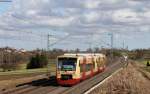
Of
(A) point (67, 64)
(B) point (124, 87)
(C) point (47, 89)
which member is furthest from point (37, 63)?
(B) point (124, 87)

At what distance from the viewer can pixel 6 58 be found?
112m

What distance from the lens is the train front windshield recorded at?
42.0 metres

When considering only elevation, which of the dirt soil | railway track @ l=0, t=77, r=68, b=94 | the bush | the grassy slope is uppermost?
the bush

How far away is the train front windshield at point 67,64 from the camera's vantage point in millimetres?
42000

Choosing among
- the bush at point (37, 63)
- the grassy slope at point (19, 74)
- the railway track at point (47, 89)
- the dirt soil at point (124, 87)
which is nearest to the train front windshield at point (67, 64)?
the railway track at point (47, 89)

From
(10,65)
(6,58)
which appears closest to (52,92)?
(10,65)

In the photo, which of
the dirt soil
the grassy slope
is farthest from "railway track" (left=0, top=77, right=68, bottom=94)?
the grassy slope

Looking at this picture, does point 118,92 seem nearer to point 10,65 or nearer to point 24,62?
point 10,65

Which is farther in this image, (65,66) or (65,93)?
A: (65,66)

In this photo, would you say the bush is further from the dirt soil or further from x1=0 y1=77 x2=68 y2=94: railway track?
x1=0 y1=77 x2=68 y2=94: railway track

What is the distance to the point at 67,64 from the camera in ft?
139

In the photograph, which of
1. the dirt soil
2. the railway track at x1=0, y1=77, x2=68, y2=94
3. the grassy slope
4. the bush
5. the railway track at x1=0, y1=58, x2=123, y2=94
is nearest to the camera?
the dirt soil

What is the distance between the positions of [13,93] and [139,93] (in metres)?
9.60

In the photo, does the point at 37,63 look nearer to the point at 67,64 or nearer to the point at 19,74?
the point at 19,74
